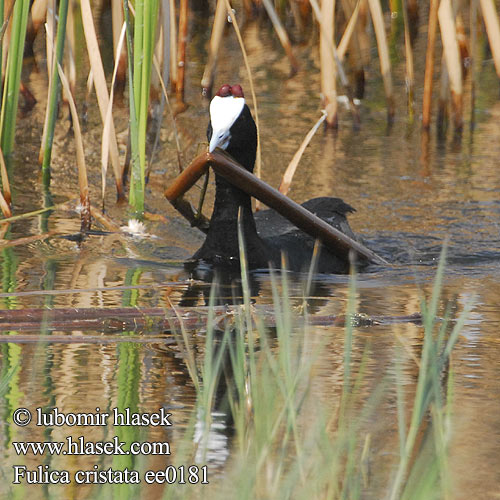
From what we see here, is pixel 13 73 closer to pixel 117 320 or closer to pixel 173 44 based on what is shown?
pixel 173 44

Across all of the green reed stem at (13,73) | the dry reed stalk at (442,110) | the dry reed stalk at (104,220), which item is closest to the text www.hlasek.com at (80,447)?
the dry reed stalk at (104,220)

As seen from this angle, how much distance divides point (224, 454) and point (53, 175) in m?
3.33

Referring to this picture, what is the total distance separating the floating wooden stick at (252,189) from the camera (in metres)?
3.27

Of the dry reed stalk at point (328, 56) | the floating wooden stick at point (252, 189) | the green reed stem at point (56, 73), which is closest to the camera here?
the floating wooden stick at point (252, 189)

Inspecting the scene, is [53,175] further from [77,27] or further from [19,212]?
[77,27]


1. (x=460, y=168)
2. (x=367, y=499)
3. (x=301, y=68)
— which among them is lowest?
(x=367, y=499)

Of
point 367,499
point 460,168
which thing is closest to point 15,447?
point 367,499

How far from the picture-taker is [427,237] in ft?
14.4

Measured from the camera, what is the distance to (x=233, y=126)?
3539 millimetres

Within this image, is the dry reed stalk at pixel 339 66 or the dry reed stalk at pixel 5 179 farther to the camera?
the dry reed stalk at pixel 339 66

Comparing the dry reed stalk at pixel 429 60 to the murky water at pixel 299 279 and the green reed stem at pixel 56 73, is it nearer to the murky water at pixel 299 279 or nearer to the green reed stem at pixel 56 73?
the murky water at pixel 299 279

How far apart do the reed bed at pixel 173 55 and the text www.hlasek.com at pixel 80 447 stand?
1.81 metres

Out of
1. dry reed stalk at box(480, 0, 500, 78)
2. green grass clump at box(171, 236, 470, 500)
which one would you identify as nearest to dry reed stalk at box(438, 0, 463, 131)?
dry reed stalk at box(480, 0, 500, 78)

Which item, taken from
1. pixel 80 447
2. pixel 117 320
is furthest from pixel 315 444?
pixel 117 320
